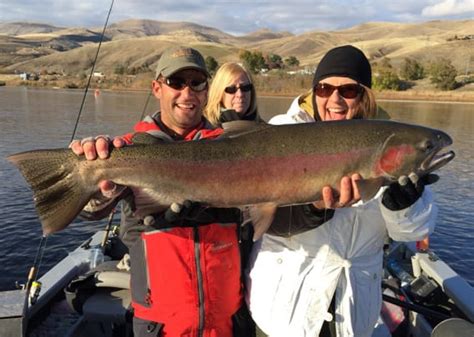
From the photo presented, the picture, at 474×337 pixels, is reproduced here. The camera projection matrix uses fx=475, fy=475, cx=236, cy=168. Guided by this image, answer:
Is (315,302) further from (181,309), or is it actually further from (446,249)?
(446,249)

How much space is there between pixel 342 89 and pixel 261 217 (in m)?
1.21

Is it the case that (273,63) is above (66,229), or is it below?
below

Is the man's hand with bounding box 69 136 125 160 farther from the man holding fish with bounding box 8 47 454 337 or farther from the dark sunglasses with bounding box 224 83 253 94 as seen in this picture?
the dark sunglasses with bounding box 224 83 253 94

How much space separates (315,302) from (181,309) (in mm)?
906

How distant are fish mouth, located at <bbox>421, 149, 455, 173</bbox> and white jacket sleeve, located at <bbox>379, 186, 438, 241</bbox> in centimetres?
18

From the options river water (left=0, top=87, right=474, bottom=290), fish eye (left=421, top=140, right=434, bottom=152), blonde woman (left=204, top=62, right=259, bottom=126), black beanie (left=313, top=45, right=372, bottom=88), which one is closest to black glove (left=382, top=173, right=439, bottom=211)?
fish eye (left=421, top=140, right=434, bottom=152)

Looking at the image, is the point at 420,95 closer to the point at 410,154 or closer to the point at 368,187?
the point at 410,154

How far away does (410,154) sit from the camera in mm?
3379

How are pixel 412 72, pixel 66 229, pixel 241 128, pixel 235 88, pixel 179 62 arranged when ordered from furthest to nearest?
pixel 412 72 < pixel 66 229 < pixel 235 88 < pixel 179 62 < pixel 241 128

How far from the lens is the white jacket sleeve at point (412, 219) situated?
3119 mm

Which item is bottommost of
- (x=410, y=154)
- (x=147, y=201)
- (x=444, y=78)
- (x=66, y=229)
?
(x=444, y=78)

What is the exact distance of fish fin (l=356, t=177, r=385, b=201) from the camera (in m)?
3.11

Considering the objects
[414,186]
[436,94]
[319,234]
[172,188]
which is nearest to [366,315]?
[319,234]

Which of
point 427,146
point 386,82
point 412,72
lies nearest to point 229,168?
point 427,146
